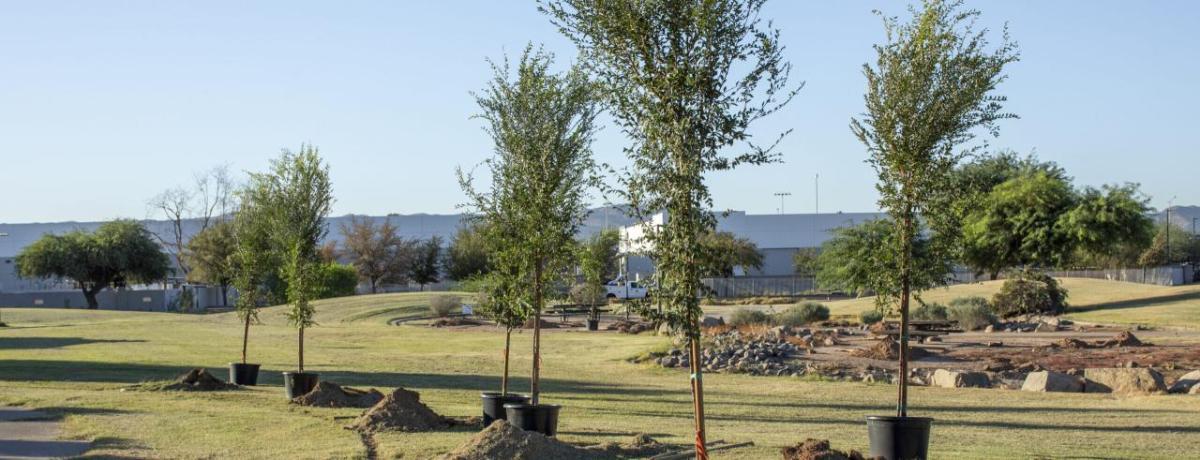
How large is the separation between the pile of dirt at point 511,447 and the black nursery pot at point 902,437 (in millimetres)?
2960

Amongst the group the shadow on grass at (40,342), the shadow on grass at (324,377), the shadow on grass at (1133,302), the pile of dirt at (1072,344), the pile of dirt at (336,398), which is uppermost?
the shadow on grass at (1133,302)

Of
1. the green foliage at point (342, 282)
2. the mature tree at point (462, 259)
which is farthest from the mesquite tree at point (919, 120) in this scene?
the mature tree at point (462, 259)

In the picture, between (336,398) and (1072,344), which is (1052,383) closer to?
(1072,344)

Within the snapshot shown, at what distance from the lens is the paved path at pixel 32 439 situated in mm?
14539

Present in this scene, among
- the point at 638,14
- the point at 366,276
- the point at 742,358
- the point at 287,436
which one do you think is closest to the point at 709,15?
the point at 638,14

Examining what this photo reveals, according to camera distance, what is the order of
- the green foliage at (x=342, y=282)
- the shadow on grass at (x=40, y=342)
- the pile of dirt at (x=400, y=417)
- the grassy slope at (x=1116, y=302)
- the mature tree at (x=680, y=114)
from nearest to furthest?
1. the mature tree at (x=680, y=114)
2. the pile of dirt at (x=400, y=417)
3. the shadow on grass at (x=40, y=342)
4. the grassy slope at (x=1116, y=302)
5. the green foliage at (x=342, y=282)

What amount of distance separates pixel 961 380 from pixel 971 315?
2133 cm

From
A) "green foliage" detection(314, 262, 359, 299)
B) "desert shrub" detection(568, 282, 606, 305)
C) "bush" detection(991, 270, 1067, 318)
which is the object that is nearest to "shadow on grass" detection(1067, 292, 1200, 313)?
"bush" detection(991, 270, 1067, 318)

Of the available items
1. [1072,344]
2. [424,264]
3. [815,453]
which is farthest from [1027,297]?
[424,264]

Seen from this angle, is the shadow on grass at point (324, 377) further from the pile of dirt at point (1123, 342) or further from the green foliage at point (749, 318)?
the green foliage at point (749, 318)

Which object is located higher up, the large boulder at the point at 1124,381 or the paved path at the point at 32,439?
the large boulder at the point at 1124,381

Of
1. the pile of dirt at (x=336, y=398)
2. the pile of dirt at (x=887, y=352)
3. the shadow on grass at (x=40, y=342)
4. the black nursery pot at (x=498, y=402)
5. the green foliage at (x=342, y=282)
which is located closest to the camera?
the black nursery pot at (x=498, y=402)

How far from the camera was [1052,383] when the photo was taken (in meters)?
25.5

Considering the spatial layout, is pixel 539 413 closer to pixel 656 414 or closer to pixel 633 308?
pixel 633 308
